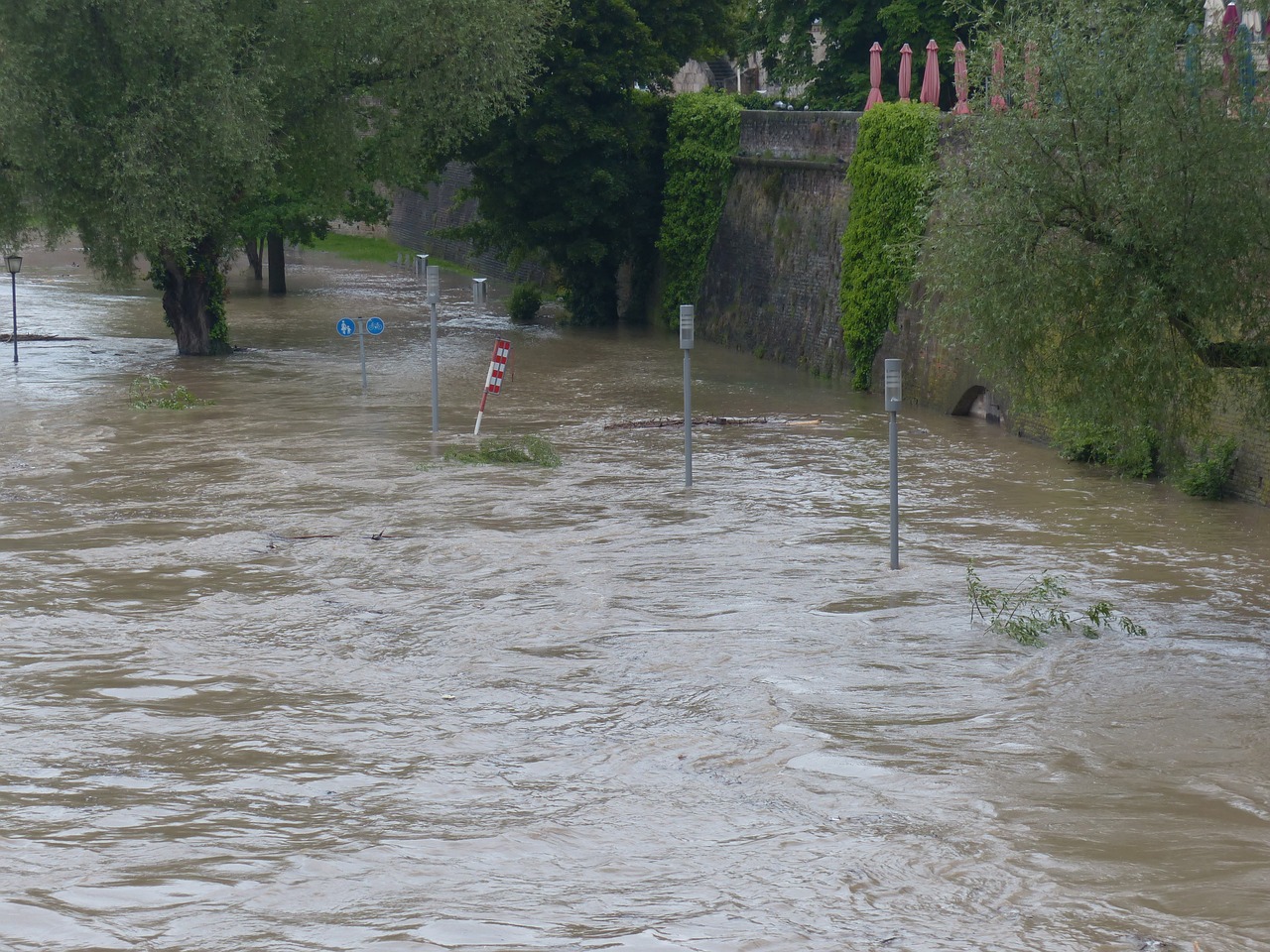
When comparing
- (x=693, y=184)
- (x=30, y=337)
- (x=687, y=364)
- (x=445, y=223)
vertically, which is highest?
(x=693, y=184)

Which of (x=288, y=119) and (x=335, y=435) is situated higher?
(x=288, y=119)

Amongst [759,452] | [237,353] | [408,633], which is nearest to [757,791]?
[408,633]

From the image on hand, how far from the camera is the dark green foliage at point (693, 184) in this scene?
33.7 meters

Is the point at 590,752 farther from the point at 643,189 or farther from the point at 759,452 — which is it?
the point at 643,189

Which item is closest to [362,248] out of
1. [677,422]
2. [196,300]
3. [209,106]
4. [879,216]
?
[196,300]

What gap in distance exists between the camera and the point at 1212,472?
688 inches

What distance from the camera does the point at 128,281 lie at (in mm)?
28375

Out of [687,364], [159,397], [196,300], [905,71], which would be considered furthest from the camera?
[196,300]

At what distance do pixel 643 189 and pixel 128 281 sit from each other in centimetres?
1231

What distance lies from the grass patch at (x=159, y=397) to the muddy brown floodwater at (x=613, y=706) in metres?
3.33

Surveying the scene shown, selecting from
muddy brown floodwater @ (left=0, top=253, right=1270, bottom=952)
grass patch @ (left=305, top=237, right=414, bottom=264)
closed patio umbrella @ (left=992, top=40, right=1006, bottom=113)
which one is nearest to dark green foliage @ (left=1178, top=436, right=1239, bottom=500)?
muddy brown floodwater @ (left=0, top=253, right=1270, bottom=952)

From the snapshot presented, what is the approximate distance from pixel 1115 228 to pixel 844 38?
90.9ft

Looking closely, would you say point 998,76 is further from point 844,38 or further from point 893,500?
point 844,38

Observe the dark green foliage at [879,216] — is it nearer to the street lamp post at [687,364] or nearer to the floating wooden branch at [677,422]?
the floating wooden branch at [677,422]
